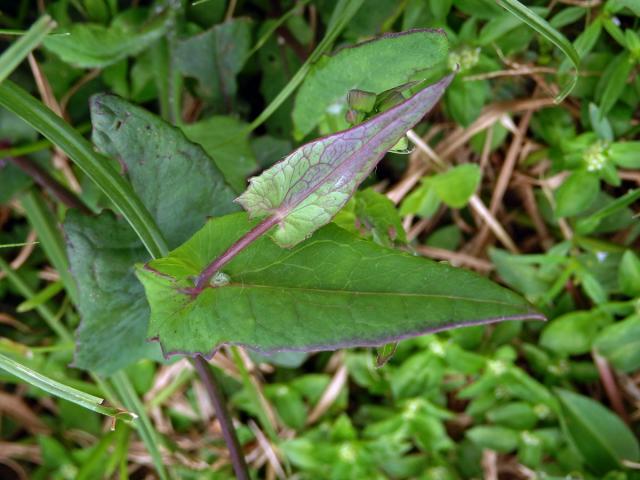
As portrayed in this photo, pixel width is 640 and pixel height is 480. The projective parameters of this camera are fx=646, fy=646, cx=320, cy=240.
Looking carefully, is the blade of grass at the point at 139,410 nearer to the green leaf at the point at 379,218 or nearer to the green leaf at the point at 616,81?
the green leaf at the point at 379,218

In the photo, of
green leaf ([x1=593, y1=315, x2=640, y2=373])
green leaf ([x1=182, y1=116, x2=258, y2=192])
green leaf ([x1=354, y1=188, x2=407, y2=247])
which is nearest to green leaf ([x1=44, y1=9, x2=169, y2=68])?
green leaf ([x1=182, y1=116, x2=258, y2=192])

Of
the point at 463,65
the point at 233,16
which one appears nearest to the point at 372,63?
the point at 463,65

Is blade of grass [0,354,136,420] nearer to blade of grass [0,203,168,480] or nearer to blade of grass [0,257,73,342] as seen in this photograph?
blade of grass [0,203,168,480]

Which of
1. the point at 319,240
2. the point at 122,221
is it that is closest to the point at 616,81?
the point at 319,240

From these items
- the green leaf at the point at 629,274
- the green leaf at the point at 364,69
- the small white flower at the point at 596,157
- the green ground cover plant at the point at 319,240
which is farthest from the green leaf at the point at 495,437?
the green leaf at the point at 364,69

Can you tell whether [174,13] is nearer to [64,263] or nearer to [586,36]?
[64,263]

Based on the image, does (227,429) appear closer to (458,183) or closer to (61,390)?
(61,390)
